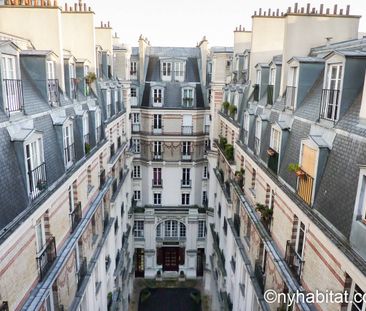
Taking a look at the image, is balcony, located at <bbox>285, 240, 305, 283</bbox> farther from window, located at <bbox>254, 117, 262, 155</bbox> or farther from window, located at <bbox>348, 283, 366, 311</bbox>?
window, located at <bbox>254, 117, 262, 155</bbox>

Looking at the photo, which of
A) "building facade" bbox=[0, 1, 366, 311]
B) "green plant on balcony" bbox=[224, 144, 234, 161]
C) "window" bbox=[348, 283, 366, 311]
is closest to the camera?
"window" bbox=[348, 283, 366, 311]

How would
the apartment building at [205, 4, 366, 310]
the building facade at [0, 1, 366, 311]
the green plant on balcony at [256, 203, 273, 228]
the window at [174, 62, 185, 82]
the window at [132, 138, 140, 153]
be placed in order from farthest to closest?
the window at [132, 138, 140, 153] → the window at [174, 62, 185, 82] → the green plant on balcony at [256, 203, 273, 228] → the building facade at [0, 1, 366, 311] → the apartment building at [205, 4, 366, 310]

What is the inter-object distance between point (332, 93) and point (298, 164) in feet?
7.59

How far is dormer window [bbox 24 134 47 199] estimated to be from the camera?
30.7 ft

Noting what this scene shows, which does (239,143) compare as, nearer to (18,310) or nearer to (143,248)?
(18,310)

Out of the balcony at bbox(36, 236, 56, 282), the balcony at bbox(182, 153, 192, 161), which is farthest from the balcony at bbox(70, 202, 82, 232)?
the balcony at bbox(182, 153, 192, 161)

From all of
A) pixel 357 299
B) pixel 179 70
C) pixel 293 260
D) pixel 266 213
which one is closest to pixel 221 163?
pixel 179 70

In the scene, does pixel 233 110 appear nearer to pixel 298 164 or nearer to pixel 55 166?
pixel 298 164

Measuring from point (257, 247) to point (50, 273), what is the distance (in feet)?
27.3

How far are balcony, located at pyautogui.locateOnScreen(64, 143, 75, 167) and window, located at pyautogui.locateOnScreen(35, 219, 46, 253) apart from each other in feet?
8.78

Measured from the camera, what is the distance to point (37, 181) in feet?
32.3

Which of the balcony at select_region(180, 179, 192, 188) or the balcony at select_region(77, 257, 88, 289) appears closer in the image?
the balcony at select_region(77, 257, 88, 289)

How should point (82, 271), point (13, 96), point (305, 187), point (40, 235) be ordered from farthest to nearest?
1. point (82, 271)
2. point (40, 235)
3. point (305, 187)
4. point (13, 96)

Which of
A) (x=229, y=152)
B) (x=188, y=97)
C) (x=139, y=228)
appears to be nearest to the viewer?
(x=229, y=152)
